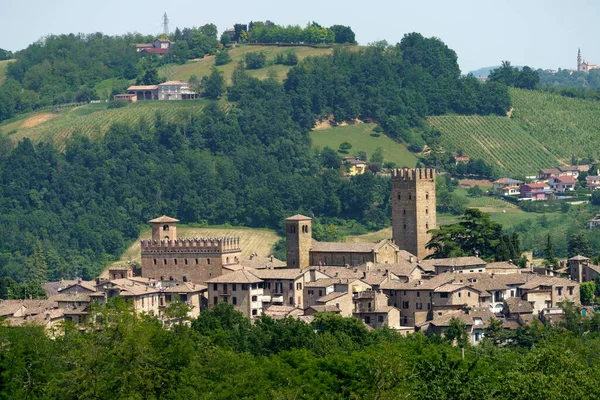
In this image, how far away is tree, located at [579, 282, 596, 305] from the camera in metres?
88.5

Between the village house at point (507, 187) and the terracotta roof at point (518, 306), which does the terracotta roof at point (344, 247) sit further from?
the village house at point (507, 187)

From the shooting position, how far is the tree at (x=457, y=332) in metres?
80.4

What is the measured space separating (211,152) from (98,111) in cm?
2052

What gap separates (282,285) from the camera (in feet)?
285

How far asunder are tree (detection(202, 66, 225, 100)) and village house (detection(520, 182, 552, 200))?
3895 cm

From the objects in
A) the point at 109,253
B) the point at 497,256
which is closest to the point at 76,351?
the point at 497,256

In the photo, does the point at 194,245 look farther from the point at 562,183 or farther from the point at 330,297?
the point at 562,183

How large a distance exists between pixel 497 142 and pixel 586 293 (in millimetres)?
79273

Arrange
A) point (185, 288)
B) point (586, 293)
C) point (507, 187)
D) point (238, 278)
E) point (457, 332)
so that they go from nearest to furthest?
1. point (457, 332)
2. point (238, 278)
3. point (185, 288)
4. point (586, 293)
5. point (507, 187)

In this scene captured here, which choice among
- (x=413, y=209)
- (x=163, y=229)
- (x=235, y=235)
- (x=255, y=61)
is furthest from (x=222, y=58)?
(x=163, y=229)

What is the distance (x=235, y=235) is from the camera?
5315 inches

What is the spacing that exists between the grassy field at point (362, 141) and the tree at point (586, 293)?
65324 mm

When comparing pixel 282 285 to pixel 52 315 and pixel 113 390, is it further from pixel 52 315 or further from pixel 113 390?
pixel 113 390

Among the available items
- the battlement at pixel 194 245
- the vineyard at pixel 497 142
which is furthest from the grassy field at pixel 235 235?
the battlement at pixel 194 245
